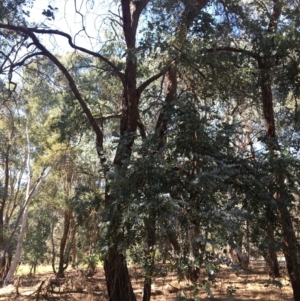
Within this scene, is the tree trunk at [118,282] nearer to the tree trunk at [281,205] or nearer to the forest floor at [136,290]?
the forest floor at [136,290]

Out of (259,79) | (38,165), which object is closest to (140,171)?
(259,79)

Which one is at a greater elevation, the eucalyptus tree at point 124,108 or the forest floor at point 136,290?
the eucalyptus tree at point 124,108

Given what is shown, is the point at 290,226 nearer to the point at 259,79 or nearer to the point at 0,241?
the point at 259,79

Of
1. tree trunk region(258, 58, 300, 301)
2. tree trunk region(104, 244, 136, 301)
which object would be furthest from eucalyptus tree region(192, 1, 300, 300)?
tree trunk region(104, 244, 136, 301)

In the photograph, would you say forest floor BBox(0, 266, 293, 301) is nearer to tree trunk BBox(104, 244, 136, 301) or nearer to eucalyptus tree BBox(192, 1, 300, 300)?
tree trunk BBox(104, 244, 136, 301)

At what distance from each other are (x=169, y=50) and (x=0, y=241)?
11.6m

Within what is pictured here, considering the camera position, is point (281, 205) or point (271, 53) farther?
point (271, 53)

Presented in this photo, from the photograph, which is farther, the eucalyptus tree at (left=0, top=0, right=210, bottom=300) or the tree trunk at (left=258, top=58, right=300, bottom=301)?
the eucalyptus tree at (left=0, top=0, right=210, bottom=300)

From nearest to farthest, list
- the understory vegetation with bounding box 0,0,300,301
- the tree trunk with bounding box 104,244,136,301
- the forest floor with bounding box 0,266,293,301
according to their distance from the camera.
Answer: the understory vegetation with bounding box 0,0,300,301 → the tree trunk with bounding box 104,244,136,301 → the forest floor with bounding box 0,266,293,301

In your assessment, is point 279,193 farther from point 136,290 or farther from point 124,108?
point 136,290

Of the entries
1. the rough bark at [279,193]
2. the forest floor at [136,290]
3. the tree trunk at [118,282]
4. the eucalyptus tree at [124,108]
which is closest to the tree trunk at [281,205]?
the rough bark at [279,193]

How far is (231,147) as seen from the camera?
218 inches

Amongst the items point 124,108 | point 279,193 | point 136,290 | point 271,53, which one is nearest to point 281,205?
point 279,193

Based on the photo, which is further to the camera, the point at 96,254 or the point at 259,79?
the point at 259,79
